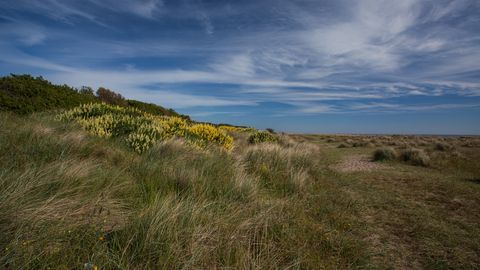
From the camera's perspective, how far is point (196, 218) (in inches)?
84.4

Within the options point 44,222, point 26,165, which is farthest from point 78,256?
point 26,165

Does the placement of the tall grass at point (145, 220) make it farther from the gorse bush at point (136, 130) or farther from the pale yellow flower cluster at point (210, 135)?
the pale yellow flower cluster at point (210, 135)

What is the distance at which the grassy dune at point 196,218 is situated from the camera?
1635 millimetres

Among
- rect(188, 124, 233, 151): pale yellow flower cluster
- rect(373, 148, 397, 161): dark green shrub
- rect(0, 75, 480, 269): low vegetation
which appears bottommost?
rect(0, 75, 480, 269): low vegetation

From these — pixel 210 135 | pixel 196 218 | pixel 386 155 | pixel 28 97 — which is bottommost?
pixel 196 218

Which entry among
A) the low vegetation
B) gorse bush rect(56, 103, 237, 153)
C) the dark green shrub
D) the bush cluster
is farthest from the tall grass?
the dark green shrub

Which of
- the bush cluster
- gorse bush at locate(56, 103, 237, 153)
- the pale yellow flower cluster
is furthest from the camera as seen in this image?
the bush cluster

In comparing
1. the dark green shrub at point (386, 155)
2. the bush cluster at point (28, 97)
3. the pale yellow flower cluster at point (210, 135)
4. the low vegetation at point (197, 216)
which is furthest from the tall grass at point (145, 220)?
the dark green shrub at point (386, 155)

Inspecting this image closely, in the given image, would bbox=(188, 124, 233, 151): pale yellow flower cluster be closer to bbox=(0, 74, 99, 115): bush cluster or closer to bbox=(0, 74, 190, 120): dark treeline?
bbox=(0, 74, 190, 120): dark treeline

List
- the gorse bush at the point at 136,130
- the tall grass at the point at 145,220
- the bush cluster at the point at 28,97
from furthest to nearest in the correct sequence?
the bush cluster at the point at 28,97 → the gorse bush at the point at 136,130 → the tall grass at the point at 145,220

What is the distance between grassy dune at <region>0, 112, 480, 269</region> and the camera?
1.63 metres

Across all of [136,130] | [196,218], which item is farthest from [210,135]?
[196,218]

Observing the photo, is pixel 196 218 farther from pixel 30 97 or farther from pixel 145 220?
pixel 30 97

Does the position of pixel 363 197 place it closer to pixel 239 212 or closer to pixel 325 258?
pixel 325 258
